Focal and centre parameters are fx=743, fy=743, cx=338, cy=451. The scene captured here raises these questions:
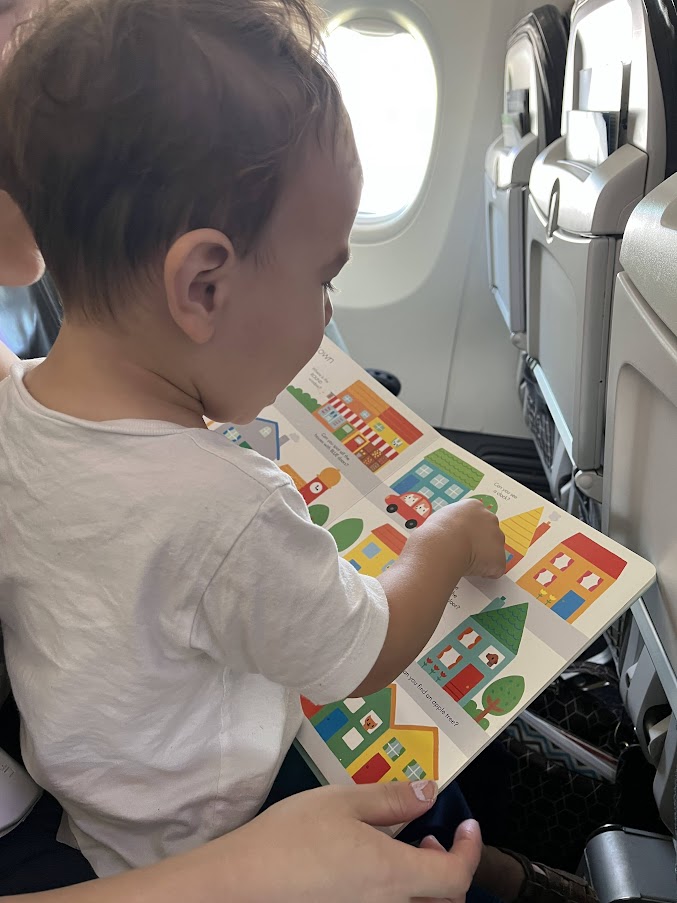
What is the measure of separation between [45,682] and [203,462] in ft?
0.75

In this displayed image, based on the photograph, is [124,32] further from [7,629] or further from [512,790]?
[512,790]

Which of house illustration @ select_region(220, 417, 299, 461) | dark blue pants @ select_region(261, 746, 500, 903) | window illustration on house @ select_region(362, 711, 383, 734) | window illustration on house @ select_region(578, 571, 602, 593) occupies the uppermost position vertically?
house illustration @ select_region(220, 417, 299, 461)

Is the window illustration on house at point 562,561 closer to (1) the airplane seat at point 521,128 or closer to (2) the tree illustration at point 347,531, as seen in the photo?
(2) the tree illustration at point 347,531

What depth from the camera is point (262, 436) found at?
1040mm

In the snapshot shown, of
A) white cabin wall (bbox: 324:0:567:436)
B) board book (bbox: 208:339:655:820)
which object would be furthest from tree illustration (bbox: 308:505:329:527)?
white cabin wall (bbox: 324:0:567:436)

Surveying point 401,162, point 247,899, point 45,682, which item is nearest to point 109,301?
point 45,682

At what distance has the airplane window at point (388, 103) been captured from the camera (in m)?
1.98

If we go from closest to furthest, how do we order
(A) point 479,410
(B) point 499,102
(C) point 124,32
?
(C) point 124,32 → (B) point 499,102 → (A) point 479,410

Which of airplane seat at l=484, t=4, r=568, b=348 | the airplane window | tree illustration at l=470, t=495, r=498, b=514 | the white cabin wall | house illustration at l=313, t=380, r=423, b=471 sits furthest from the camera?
the airplane window

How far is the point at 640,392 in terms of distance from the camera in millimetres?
803

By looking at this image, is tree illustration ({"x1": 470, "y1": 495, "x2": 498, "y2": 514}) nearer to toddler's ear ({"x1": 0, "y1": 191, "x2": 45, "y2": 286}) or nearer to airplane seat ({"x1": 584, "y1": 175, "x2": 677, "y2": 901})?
airplane seat ({"x1": 584, "y1": 175, "x2": 677, "y2": 901})

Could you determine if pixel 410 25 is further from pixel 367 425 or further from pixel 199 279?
pixel 199 279

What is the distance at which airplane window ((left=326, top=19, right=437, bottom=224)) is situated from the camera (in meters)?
1.98

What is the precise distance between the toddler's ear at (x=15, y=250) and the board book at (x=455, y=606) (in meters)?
0.41
